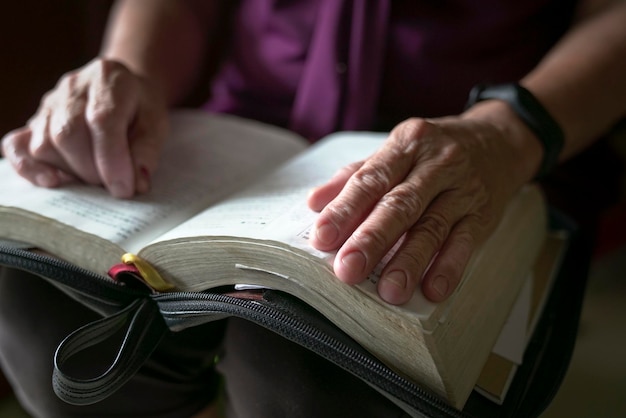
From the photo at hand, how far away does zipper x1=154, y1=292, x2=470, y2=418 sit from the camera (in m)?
0.38

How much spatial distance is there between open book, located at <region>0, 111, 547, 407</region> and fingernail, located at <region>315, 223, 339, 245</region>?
0.01 meters

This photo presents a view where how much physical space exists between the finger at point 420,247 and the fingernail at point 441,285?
0.01m

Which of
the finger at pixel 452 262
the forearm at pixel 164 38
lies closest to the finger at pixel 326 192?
the finger at pixel 452 262

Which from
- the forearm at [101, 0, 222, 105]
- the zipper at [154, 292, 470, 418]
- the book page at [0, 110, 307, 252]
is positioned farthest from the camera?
the forearm at [101, 0, 222, 105]

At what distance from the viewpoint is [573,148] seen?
2.14ft

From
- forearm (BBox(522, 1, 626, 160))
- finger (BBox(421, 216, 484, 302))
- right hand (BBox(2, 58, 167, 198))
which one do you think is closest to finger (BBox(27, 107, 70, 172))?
right hand (BBox(2, 58, 167, 198))

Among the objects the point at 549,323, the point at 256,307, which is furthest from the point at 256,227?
the point at 549,323

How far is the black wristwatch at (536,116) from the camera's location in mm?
587

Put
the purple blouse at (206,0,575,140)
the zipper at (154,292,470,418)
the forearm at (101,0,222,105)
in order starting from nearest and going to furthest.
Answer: the zipper at (154,292,470,418), the purple blouse at (206,0,575,140), the forearm at (101,0,222,105)

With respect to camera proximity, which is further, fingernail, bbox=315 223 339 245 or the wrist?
the wrist

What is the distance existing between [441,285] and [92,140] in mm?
389

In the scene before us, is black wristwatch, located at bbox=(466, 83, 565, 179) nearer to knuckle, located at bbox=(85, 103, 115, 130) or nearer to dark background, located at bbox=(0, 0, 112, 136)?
knuckle, located at bbox=(85, 103, 115, 130)

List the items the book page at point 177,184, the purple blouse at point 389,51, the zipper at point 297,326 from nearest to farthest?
the zipper at point 297,326, the book page at point 177,184, the purple blouse at point 389,51

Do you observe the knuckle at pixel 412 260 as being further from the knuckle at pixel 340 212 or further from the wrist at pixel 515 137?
the wrist at pixel 515 137
